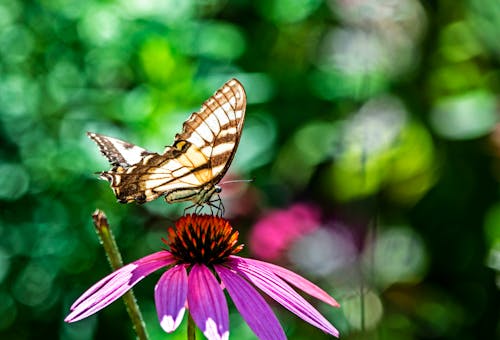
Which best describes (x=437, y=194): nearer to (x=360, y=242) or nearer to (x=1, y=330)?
(x=360, y=242)

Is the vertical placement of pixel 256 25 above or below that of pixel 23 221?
above

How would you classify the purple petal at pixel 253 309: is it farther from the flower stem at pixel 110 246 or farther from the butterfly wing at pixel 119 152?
the butterfly wing at pixel 119 152

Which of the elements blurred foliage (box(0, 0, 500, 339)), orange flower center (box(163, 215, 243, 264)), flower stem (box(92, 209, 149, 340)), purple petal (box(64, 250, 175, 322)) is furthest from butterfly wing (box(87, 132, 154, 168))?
blurred foliage (box(0, 0, 500, 339))

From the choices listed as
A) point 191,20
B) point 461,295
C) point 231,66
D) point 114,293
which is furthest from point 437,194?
point 114,293

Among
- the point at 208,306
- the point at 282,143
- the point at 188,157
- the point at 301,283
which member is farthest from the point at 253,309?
the point at 282,143

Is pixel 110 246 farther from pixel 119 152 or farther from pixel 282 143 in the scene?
pixel 282 143

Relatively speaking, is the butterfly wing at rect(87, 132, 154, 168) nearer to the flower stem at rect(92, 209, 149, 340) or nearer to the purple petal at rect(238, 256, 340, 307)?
the purple petal at rect(238, 256, 340, 307)
